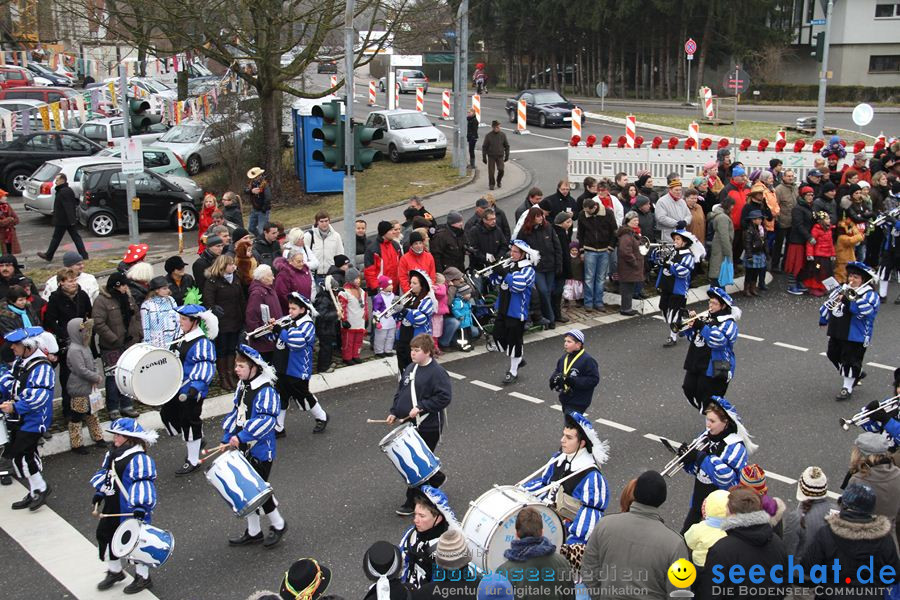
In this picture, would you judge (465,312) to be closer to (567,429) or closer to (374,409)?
(374,409)

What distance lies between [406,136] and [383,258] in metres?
16.3

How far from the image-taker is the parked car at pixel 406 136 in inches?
1159

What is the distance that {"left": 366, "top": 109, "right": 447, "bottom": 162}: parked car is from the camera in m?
29.4

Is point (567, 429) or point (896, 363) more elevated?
point (567, 429)

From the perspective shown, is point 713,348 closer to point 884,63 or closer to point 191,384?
point 191,384

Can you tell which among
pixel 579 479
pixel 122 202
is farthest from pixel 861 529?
pixel 122 202

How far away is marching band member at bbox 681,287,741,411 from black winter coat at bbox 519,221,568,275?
Result: 3964mm

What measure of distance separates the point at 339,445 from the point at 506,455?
1.89 m

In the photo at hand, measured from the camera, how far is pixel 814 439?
1075cm

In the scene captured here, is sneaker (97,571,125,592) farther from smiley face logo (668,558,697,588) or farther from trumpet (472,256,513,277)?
trumpet (472,256,513,277)

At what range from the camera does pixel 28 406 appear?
29.6 ft

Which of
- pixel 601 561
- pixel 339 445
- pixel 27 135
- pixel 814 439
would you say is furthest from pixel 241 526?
pixel 27 135

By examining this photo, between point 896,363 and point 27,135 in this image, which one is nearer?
point 896,363

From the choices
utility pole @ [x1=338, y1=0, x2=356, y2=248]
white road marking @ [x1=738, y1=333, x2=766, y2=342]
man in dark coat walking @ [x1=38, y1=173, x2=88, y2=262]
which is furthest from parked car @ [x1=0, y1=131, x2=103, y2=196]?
white road marking @ [x1=738, y1=333, x2=766, y2=342]
